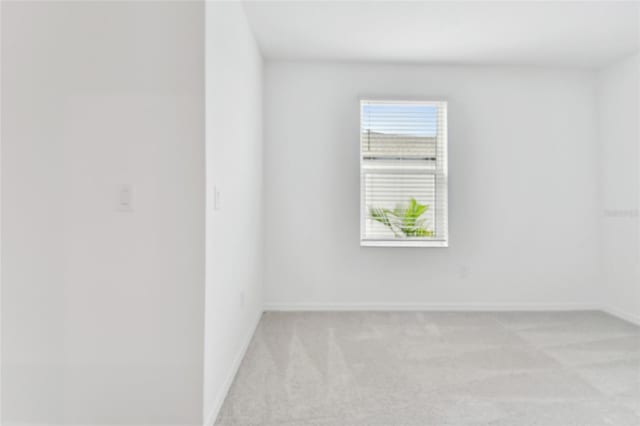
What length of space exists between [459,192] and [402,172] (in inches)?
23.9

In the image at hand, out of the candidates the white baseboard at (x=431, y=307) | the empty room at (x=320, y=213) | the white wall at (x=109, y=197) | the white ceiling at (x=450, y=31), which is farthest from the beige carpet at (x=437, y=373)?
the white ceiling at (x=450, y=31)

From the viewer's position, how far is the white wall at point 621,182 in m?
3.35

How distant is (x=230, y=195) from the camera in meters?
2.19

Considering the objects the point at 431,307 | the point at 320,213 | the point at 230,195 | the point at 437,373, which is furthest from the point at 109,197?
the point at 431,307

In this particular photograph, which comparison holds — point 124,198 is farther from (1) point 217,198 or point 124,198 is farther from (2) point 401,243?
(2) point 401,243

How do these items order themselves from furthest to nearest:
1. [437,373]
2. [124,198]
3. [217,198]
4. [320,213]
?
[320,213]
[437,373]
[217,198]
[124,198]

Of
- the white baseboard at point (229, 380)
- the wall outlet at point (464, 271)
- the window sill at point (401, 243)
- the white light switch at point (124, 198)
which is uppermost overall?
the white light switch at point (124, 198)

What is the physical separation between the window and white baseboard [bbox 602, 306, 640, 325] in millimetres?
1792

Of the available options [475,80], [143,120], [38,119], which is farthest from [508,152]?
[38,119]

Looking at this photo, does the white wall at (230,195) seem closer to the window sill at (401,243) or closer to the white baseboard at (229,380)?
the white baseboard at (229,380)

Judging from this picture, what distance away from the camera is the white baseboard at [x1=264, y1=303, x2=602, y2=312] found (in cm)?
363

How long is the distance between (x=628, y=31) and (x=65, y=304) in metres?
4.34

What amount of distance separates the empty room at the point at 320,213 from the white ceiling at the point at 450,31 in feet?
0.08

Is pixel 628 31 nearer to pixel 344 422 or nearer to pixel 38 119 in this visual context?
pixel 344 422
